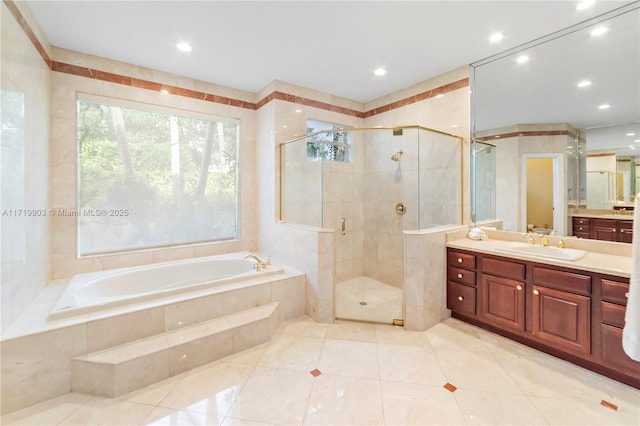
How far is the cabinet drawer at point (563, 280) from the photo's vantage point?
1848mm

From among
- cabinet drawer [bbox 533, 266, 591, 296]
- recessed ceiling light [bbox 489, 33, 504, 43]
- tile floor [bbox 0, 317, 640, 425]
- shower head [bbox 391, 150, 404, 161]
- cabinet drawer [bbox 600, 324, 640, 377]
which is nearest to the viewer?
tile floor [bbox 0, 317, 640, 425]

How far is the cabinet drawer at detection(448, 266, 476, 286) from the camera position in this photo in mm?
2506

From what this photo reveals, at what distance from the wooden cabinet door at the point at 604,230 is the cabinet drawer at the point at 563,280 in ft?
1.97

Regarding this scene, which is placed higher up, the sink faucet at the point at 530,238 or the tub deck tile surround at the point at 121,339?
the sink faucet at the point at 530,238

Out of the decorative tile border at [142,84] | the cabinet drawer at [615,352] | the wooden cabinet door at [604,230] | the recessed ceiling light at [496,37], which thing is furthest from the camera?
the decorative tile border at [142,84]

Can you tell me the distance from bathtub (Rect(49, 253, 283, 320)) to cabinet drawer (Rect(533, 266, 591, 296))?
7.54 ft

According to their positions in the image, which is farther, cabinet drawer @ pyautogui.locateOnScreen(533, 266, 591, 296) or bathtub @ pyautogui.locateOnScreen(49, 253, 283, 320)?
bathtub @ pyautogui.locateOnScreen(49, 253, 283, 320)

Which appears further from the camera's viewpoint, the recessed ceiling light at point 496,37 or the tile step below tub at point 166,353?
the recessed ceiling light at point 496,37

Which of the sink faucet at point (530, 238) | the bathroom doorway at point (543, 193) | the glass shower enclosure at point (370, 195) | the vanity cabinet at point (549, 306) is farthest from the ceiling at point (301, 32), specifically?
the vanity cabinet at point (549, 306)

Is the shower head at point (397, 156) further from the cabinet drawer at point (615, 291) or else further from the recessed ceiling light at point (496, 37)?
the cabinet drawer at point (615, 291)

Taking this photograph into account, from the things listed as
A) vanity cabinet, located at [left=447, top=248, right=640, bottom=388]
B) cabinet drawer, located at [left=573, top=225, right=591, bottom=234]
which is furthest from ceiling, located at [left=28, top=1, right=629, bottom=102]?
vanity cabinet, located at [left=447, top=248, right=640, bottom=388]

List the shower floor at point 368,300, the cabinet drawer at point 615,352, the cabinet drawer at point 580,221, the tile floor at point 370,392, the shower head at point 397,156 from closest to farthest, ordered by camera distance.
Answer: the tile floor at point 370,392 → the cabinet drawer at point 615,352 → the cabinet drawer at point 580,221 → the shower floor at point 368,300 → the shower head at point 397,156

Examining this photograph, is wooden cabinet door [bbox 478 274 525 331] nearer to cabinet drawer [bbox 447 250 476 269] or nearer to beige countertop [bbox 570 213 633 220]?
cabinet drawer [bbox 447 250 476 269]

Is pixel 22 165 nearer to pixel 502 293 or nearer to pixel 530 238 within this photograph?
pixel 502 293
